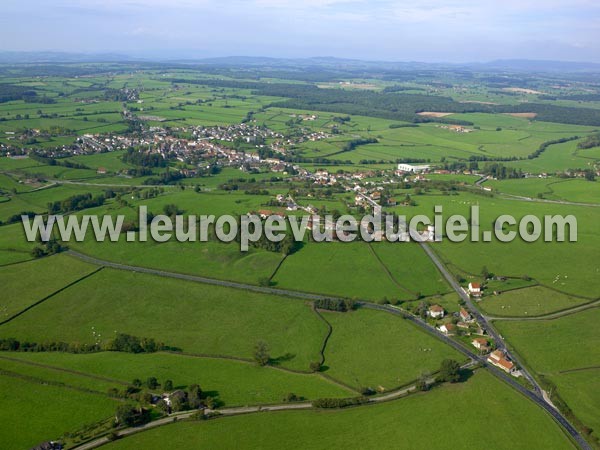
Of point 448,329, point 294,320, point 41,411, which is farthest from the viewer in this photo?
point 294,320

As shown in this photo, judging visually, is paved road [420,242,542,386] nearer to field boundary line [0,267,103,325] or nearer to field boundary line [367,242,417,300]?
field boundary line [367,242,417,300]

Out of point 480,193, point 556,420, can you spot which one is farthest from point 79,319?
point 480,193

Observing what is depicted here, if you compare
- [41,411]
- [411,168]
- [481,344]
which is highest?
[411,168]

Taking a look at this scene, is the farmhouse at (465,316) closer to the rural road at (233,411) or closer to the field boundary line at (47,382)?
the rural road at (233,411)

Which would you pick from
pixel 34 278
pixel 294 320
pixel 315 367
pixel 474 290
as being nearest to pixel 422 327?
A: pixel 474 290

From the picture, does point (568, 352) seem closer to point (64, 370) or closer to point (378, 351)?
point (378, 351)

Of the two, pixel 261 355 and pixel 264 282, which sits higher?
pixel 264 282
